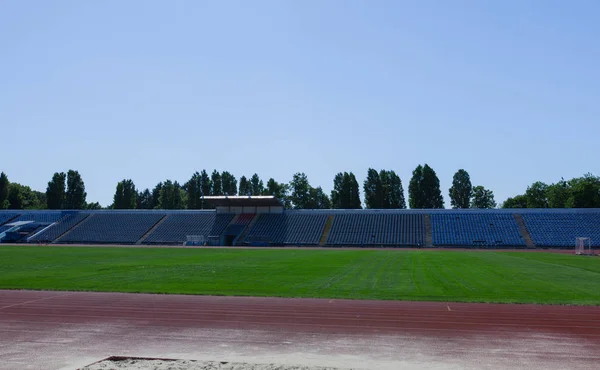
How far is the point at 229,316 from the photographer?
14438 mm

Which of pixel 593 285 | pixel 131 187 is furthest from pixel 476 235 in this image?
pixel 131 187

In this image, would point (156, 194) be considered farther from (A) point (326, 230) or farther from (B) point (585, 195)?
(B) point (585, 195)

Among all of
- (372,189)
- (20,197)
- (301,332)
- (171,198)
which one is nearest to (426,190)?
(372,189)

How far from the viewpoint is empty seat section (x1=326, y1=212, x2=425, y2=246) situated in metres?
65.2

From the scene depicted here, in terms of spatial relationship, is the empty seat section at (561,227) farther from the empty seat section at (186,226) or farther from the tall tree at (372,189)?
the empty seat section at (186,226)

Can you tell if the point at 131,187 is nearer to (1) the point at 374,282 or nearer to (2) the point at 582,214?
(2) the point at 582,214

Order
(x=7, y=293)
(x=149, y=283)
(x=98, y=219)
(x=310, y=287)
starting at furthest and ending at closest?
(x=98, y=219) → (x=149, y=283) → (x=310, y=287) → (x=7, y=293)

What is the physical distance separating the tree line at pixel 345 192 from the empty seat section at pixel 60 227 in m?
20.7

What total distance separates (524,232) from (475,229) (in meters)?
6.02

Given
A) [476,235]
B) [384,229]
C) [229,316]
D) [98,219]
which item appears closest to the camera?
[229,316]

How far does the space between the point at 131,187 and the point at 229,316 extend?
99297mm

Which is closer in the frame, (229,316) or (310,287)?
(229,316)

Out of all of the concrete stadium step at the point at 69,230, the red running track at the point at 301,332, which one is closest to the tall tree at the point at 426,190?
the concrete stadium step at the point at 69,230

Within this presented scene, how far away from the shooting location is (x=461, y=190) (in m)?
102
